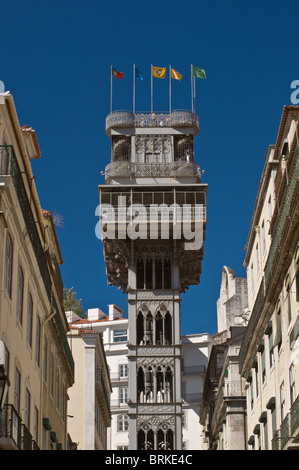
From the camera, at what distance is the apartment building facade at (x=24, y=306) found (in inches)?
864

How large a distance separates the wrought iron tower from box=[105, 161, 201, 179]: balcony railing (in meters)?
0.07

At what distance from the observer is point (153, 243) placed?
71688 millimetres

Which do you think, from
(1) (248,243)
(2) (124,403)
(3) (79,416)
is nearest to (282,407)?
(1) (248,243)

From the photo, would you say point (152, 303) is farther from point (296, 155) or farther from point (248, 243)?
point (296, 155)

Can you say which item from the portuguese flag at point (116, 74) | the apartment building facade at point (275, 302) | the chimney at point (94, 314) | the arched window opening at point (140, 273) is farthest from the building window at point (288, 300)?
the chimney at point (94, 314)

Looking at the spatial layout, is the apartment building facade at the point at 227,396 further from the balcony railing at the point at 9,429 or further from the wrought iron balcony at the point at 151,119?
the balcony railing at the point at 9,429

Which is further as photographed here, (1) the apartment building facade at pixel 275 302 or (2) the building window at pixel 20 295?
(1) the apartment building facade at pixel 275 302

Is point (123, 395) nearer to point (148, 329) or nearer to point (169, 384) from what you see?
point (148, 329)

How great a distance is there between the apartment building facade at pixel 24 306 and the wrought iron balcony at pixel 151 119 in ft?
136

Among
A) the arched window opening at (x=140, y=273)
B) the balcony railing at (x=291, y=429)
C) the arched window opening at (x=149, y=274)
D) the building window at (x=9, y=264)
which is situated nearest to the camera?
the building window at (x=9, y=264)

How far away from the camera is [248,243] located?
135 feet

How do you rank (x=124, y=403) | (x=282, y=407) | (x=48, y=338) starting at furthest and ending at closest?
1. (x=124, y=403)
2. (x=48, y=338)
3. (x=282, y=407)

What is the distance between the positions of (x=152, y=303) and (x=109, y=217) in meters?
6.81

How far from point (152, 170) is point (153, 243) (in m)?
5.88
